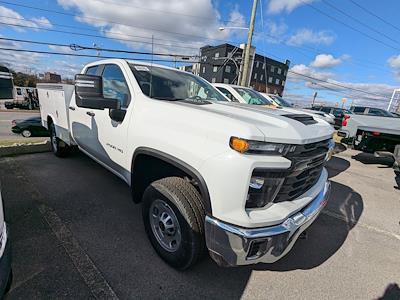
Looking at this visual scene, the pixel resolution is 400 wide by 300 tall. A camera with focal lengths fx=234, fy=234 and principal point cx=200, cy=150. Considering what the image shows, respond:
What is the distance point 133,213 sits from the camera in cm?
330

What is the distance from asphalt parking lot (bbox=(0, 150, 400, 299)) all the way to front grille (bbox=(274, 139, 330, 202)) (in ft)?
3.00

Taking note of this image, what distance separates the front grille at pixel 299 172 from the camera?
180 centimetres

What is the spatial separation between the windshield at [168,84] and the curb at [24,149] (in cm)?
426

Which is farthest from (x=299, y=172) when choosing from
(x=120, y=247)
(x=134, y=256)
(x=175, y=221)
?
(x=120, y=247)

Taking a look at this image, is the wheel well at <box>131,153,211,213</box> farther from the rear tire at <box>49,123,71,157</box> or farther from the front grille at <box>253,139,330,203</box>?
the rear tire at <box>49,123,71,157</box>

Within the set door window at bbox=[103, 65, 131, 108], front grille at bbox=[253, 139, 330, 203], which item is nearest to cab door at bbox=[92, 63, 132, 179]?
door window at bbox=[103, 65, 131, 108]

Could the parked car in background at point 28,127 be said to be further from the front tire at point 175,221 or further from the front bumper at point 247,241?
the front bumper at point 247,241

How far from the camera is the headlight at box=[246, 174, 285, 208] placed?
1.74 meters

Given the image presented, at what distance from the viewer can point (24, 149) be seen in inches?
219

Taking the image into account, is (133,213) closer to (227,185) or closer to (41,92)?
(227,185)

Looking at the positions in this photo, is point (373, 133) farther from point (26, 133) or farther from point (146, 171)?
point (26, 133)

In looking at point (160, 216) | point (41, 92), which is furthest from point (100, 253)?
point (41, 92)

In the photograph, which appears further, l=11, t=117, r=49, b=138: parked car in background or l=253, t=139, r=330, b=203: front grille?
l=11, t=117, r=49, b=138: parked car in background

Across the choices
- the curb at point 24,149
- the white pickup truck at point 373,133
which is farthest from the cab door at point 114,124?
the white pickup truck at point 373,133
